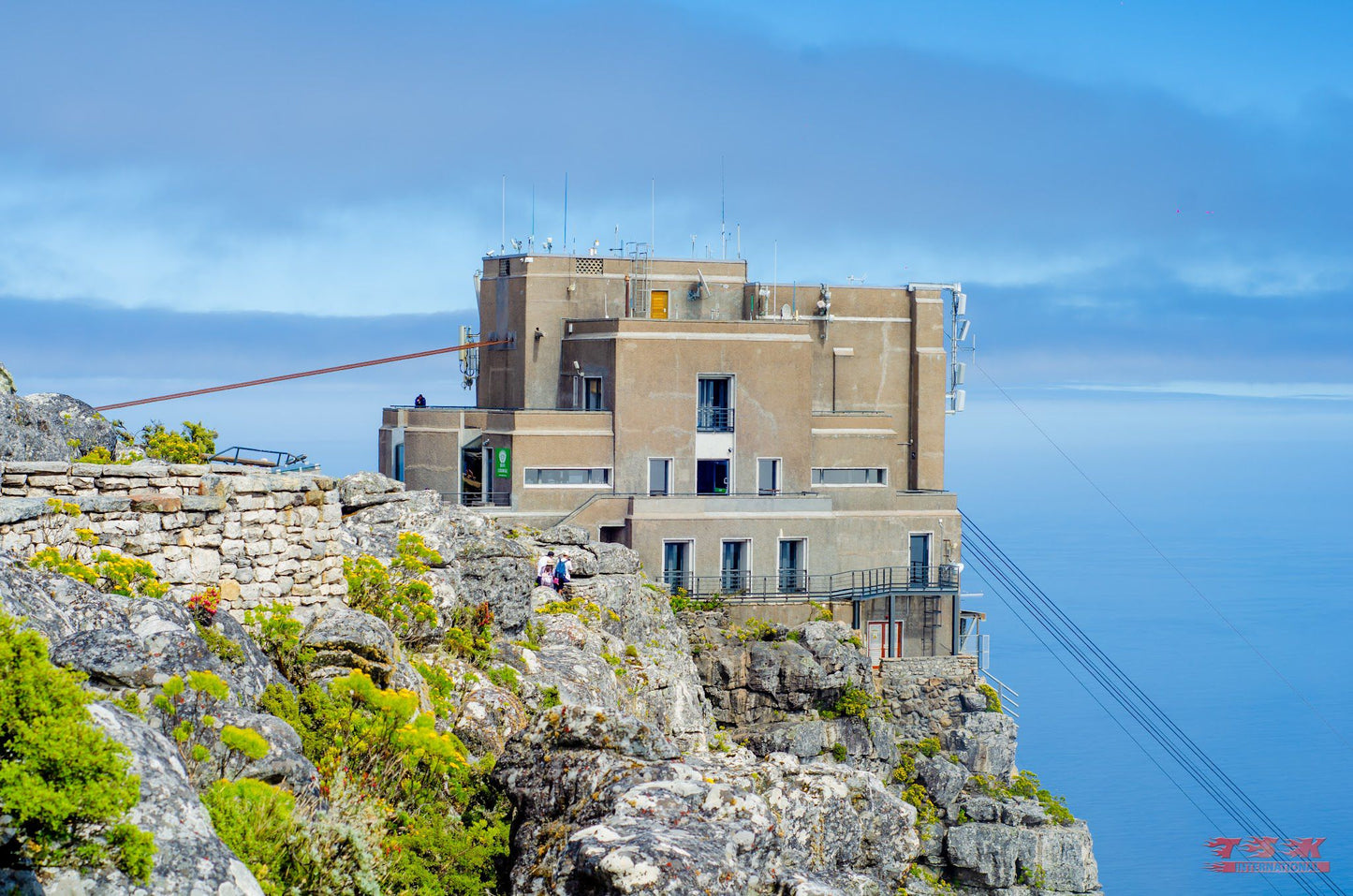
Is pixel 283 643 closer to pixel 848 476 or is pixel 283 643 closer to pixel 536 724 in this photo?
pixel 536 724

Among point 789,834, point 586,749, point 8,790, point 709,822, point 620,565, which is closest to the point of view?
point 8,790

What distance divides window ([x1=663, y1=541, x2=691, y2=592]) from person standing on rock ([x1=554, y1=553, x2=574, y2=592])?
640 inches

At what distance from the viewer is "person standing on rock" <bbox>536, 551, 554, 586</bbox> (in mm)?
28766

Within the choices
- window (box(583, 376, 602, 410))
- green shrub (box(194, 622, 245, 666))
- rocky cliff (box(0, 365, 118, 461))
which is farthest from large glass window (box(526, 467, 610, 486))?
green shrub (box(194, 622, 245, 666))

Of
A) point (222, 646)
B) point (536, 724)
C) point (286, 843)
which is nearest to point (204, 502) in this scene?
point (222, 646)

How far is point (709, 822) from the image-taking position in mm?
11812

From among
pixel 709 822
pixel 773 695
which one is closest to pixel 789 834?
pixel 709 822

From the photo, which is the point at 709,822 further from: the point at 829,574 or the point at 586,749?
the point at 829,574

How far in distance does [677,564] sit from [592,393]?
20.4 ft

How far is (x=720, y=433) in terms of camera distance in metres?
50.8

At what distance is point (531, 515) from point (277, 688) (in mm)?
33432

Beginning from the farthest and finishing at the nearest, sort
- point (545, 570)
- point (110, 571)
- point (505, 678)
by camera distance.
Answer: point (545, 570) < point (505, 678) < point (110, 571)

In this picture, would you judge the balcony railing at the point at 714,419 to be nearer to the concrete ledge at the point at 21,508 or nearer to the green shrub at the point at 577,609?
the green shrub at the point at 577,609

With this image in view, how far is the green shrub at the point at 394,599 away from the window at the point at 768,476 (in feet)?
109
